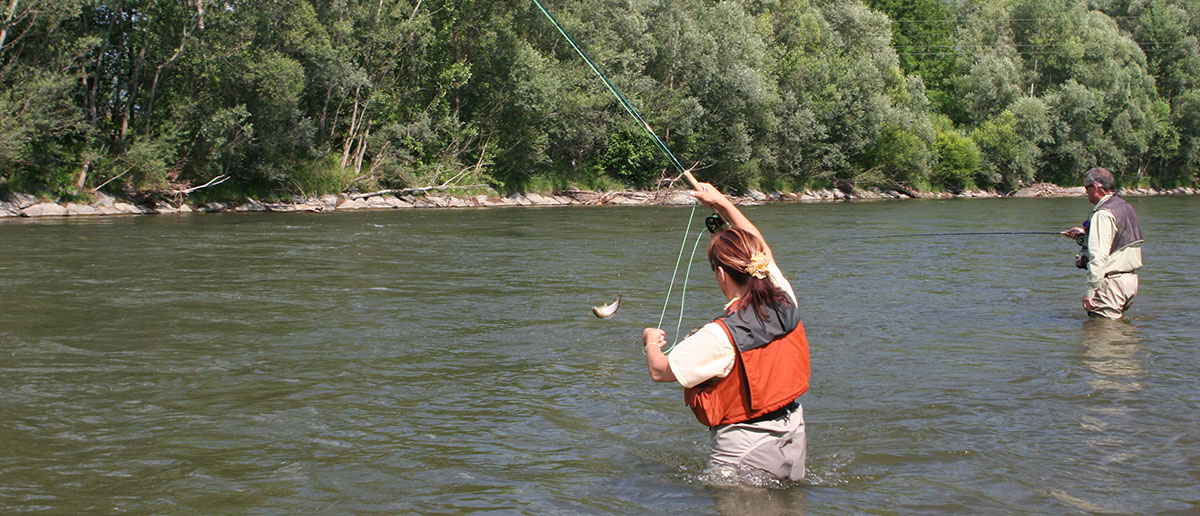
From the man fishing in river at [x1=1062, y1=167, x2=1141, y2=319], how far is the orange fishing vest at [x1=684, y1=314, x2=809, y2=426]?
6582 mm

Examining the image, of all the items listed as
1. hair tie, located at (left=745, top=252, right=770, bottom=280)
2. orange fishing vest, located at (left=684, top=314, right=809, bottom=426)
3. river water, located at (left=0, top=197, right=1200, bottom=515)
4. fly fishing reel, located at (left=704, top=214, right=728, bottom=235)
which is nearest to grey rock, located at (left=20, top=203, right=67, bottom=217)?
river water, located at (left=0, top=197, right=1200, bottom=515)

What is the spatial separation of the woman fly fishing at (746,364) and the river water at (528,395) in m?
0.29

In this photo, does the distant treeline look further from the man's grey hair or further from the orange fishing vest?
the orange fishing vest

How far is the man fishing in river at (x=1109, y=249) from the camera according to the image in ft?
33.6

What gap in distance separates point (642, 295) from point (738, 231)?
28.2 feet

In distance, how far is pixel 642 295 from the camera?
13.4 meters

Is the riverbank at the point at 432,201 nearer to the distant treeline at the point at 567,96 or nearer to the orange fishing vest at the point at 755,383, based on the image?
the distant treeline at the point at 567,96

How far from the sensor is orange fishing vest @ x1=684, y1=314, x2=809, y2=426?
15.9 feet

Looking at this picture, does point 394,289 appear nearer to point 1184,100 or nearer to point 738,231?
point 738,231

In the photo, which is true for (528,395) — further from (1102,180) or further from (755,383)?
(1102,180)

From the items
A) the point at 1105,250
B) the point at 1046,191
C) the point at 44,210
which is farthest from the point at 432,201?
the point at 1046,191

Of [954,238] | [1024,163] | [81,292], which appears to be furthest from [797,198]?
[81,292]

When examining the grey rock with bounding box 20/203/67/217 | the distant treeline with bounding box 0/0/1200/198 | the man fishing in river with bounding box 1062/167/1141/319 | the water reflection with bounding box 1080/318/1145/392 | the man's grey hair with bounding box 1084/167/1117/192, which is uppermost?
the distant treeline with bounding box 0/0/1200/198

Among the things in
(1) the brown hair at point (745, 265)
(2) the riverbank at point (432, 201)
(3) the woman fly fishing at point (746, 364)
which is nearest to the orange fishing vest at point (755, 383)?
(3) the woman fly fishing at point (746, 364)
